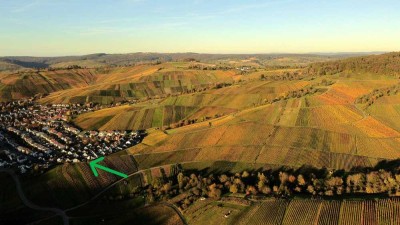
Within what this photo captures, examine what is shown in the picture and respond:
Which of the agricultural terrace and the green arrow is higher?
the agricultural terrace

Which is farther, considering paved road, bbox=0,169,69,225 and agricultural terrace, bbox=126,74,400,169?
agricultural terrace, bbox=126,74,400,169

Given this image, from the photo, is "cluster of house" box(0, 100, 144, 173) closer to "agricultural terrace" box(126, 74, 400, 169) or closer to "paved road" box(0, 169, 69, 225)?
"paved road" box(0, 169, 69, 225)

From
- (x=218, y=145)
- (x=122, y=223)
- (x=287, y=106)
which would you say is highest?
(x=287, y=106)

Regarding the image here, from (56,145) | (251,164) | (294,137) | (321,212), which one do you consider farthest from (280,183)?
(56,145)

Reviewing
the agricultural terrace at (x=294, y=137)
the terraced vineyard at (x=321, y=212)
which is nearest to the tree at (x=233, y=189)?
the terraced vineyard at (x=321, y=212)

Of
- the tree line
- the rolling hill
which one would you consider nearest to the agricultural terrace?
the rolling hill

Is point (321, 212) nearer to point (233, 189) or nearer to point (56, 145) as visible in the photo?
point (233, 189)

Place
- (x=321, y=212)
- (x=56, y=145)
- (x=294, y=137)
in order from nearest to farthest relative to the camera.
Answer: (x=321, y=212)
(x=294, y=137)
(x=56, y=145)

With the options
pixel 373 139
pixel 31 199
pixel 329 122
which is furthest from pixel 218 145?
pixel 31 199

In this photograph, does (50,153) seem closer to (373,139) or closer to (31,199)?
(31,199)

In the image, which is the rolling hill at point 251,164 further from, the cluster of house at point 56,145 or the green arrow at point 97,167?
the cluster of house at point 56,145

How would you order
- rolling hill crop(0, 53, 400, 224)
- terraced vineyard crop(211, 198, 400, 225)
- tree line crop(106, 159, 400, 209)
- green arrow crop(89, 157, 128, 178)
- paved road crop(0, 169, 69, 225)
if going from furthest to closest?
green arrow crop(89, 157, 128, 178) < paved road crop(0, 169, 69, 225) < tree line crop(106, 159, 400, 209) < rolling hill crop(0, 53, 400, 224) < terraced vineyard crop(211, 198, 400, 225)
